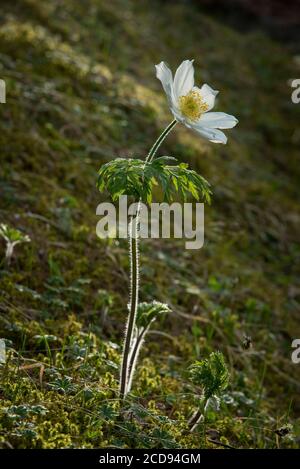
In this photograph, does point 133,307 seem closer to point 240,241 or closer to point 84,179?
point 84,179

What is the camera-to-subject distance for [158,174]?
233 centimetres

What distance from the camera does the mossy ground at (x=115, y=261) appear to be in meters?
2.64

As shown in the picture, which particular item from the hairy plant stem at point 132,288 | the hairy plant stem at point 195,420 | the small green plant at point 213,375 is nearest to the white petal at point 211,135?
the hairy plant stem at point 132,288

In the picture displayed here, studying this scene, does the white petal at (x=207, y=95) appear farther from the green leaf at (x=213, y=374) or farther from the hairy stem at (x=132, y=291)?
the green leaf at (x=213, y=374)

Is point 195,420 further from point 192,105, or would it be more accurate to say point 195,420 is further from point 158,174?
point 192,105

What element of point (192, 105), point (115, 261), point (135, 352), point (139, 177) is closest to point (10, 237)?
point (115, 261)

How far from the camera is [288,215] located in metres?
A: 5.73

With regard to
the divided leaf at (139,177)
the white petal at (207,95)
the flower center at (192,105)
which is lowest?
the divided leaf at (139,177)

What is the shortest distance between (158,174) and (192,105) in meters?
0.45

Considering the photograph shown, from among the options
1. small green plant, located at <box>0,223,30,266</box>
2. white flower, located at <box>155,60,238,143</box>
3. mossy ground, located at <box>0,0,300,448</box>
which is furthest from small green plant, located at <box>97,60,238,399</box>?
small green plant, located at <box>0,223,30,266</box>
